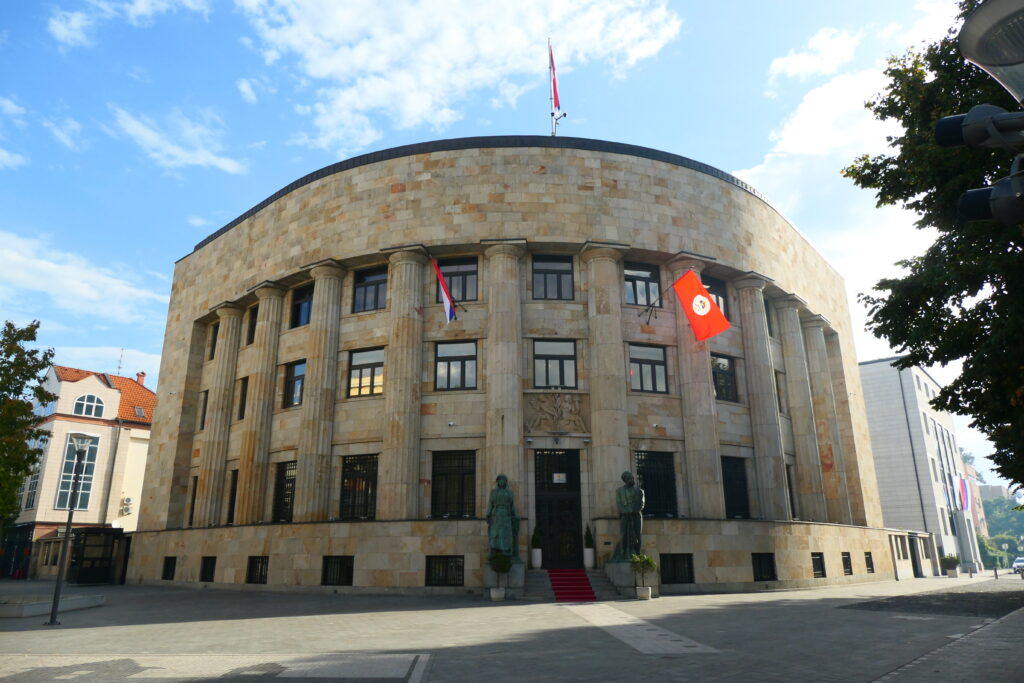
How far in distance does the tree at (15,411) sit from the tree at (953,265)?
1065 inches

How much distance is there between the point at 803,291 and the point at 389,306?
77.1ft

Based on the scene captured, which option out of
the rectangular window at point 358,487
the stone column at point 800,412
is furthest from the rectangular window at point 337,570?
the stone column at point 800,412

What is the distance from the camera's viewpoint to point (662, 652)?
37.5ft

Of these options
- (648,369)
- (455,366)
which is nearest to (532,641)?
(455,366)

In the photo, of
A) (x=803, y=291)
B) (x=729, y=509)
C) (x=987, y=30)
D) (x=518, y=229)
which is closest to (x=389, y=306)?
(x=518, y=229)

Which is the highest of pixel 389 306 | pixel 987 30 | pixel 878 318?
pixel 389 306

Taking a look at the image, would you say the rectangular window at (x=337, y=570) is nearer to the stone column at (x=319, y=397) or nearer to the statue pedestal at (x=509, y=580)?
the stone column at (x=319, y=397)

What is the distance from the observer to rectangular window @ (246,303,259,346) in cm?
3606

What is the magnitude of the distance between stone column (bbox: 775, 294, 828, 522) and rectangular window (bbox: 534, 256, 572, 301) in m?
13.5

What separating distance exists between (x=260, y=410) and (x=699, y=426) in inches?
827

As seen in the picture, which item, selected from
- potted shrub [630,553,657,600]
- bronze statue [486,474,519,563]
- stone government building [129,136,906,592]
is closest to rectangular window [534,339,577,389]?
stone government building [129,136,906,592]

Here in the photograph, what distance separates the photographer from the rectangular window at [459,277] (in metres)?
30.4

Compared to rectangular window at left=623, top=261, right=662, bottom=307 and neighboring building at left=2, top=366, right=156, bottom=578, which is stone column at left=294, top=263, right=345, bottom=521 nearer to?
rectangular window at left=623, top=261, right=662, bottom=307

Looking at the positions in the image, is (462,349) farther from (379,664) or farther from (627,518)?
(379,664)
